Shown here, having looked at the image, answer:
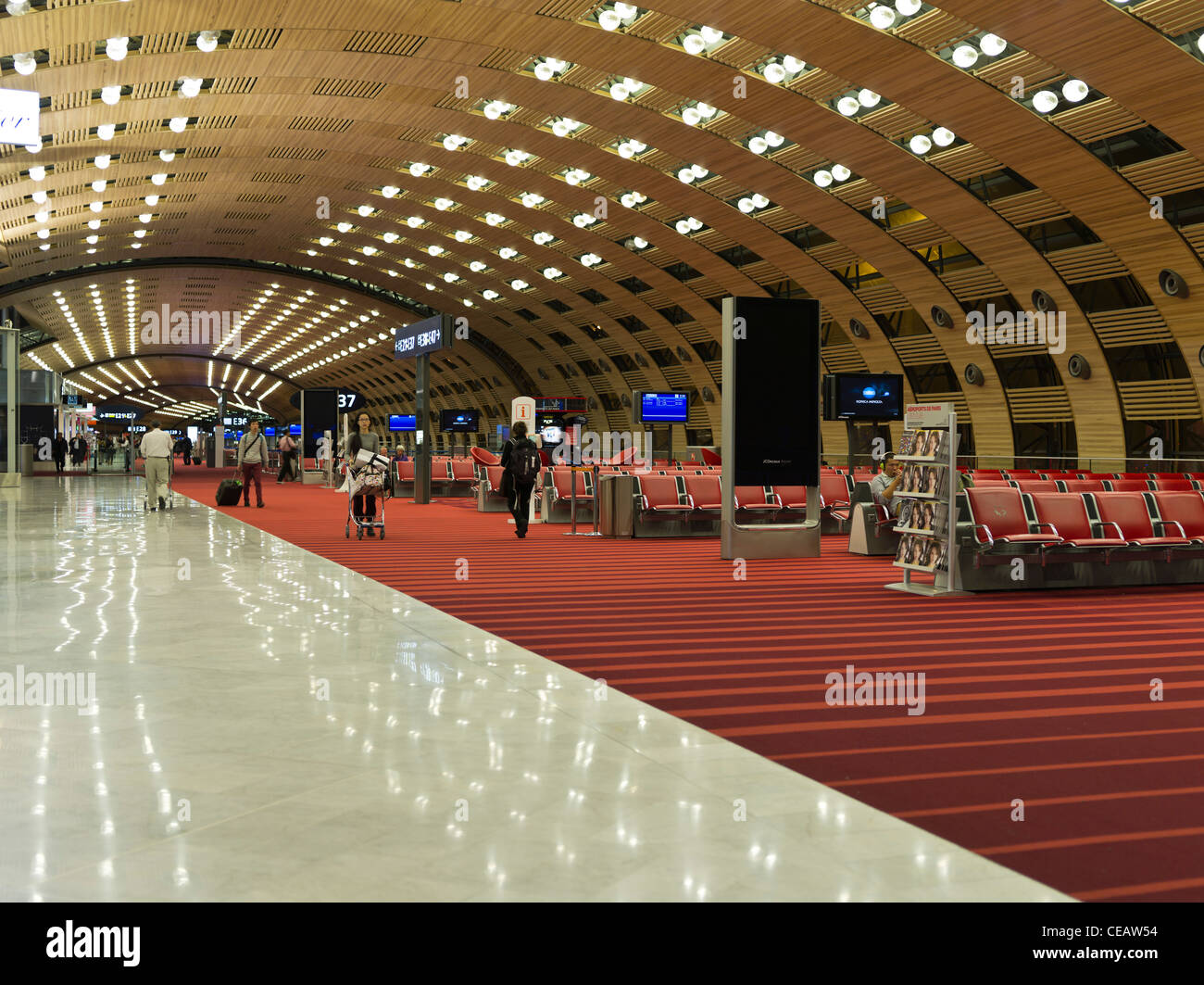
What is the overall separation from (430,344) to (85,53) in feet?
30.2

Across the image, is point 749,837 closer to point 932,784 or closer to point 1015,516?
point 932,784

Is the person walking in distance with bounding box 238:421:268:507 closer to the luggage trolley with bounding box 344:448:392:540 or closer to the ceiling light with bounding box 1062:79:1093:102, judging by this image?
the luggage trolley with bounding box 344:448:392:540

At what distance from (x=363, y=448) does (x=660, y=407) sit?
8.30 meters

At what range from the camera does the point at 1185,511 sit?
40.4 ft

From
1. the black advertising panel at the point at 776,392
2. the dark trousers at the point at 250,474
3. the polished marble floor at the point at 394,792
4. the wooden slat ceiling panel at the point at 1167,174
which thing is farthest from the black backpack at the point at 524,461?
the wooden slat ceiling panel at the point at 1167,174

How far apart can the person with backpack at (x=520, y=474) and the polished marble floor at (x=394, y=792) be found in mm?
9434

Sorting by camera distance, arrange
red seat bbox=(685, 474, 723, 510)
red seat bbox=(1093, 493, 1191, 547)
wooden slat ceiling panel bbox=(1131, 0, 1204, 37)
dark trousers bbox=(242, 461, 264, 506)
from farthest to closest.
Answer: dark trousers bbox=(242, 461, 264, 506) < wooden slat ceiling panel bbox=(1131, 0, 1204, 37) < red seat bbox=(685, 474, 723, 510) < red seat bbox=(1093, 493, 1191, 547)

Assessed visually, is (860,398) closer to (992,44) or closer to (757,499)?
(757,499)

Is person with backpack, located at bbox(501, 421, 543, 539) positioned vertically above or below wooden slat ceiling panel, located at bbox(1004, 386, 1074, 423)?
below

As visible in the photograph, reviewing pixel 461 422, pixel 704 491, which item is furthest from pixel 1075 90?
pixel 461 422

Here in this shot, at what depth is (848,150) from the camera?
2630 cm

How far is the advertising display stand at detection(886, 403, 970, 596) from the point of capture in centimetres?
1044

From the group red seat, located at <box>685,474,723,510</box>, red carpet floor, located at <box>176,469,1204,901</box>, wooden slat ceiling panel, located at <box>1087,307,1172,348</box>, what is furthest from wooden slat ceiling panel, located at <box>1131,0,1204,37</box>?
red carpet floor, located at <box>176,469,1204,901</box>
